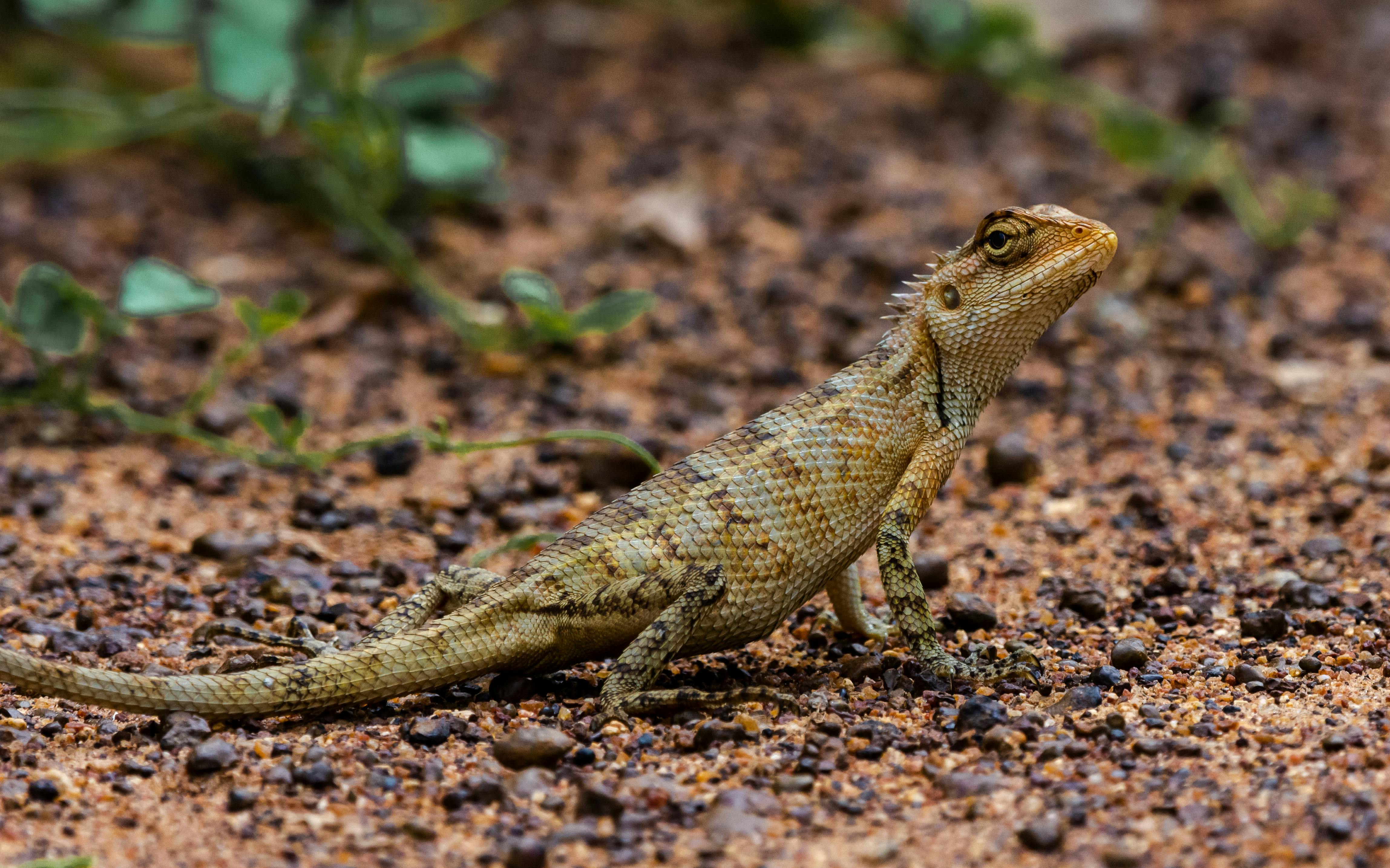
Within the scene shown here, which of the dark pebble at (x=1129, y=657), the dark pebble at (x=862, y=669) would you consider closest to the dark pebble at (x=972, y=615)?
the dark pebble at (x=862, y=669)

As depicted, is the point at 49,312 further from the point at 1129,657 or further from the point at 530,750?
the point at 1129,657

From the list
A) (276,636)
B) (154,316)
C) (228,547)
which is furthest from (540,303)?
(154,316)

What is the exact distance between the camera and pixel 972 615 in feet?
18.0

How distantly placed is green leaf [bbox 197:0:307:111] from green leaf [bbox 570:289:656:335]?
237cm

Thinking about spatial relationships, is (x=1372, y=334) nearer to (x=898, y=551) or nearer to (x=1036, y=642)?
(x=1036, y=642)

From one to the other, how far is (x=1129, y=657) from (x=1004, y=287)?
1383 mm

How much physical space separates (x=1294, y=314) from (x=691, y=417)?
3849 millimetres

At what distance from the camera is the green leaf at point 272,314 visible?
6711mm

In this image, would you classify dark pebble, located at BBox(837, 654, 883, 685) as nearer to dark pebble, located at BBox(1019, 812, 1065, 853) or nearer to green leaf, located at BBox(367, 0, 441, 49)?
dark pebble, located at BBox(1019, 812, 1065, 853)

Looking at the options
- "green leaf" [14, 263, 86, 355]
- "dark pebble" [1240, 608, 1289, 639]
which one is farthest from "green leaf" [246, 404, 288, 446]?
"dark pebble" [1240, 608, 1289, 639]

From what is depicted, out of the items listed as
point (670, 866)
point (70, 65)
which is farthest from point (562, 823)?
point (70, 65)

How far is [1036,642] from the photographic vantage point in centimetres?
529

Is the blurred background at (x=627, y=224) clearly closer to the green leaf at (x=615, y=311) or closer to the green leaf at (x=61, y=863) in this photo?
the green leaf at (x=615, y=311)

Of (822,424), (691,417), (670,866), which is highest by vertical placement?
(822,424)
